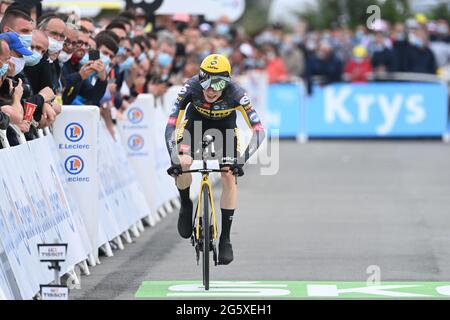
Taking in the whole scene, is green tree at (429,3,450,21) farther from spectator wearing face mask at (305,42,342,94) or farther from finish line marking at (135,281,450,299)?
finish line marking at (135,281,450,299)

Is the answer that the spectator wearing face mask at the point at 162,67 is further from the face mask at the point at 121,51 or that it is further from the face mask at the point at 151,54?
the face mask at the point at 121,51

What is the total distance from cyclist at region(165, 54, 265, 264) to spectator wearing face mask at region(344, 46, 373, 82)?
795 inches

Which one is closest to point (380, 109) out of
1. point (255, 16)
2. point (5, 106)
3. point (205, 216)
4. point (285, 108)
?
point (285, 108)

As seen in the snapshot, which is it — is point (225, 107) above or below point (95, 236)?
above

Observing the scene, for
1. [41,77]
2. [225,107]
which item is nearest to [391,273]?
[225,107]

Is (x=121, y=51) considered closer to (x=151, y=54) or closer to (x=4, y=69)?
(x=151, y=54)

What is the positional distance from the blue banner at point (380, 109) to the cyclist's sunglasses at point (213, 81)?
20286mm

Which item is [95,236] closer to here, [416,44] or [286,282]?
[286,282]

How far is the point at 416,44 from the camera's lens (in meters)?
34.6

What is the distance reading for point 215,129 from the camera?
12.1 metres

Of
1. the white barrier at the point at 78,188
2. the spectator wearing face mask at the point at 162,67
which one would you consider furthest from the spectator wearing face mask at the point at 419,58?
the white barrier at the point at 78,188

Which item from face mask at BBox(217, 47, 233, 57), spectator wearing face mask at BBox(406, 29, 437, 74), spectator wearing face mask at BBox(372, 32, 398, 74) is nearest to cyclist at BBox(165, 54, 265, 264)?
face mask at BBox(217, 47, 233, 57)

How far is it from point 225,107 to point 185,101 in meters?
0.37

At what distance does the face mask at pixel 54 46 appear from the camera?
1225cm
